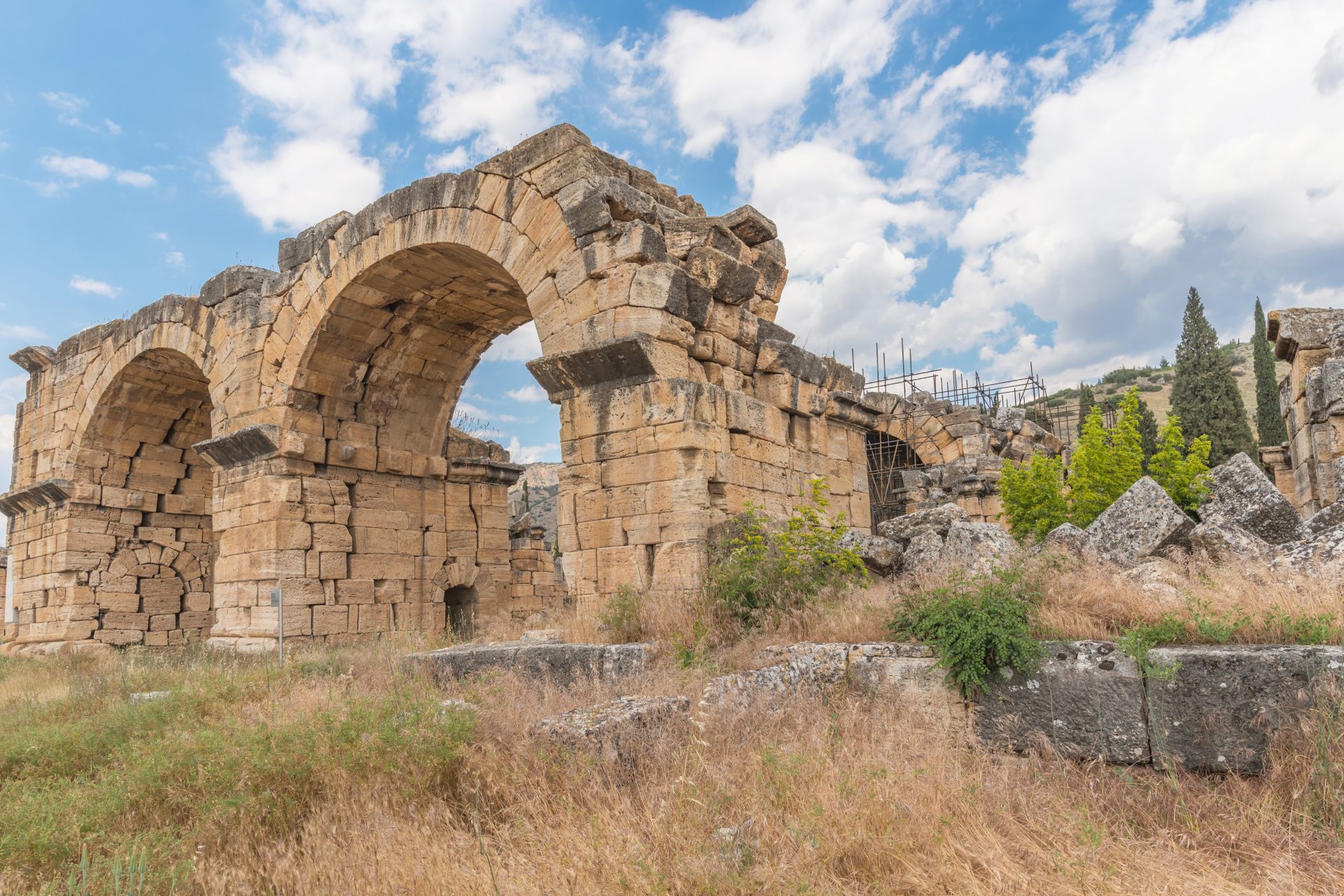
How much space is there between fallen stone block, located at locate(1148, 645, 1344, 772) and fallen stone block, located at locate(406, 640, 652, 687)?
2.99 m

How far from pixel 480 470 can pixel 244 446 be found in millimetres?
3082

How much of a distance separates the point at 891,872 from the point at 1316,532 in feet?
11.2

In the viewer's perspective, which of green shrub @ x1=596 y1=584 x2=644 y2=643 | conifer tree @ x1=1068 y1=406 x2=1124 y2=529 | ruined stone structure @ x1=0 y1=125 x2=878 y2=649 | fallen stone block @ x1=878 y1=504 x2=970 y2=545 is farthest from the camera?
conifer tree @ x1=1068 y1=406 x2=1124 y2=529

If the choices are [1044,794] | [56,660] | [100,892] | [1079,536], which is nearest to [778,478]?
[1079,536]

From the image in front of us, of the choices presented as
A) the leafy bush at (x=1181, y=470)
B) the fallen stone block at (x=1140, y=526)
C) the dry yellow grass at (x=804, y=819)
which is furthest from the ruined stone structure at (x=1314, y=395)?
the dry yellow grass at (x=804, y=819)

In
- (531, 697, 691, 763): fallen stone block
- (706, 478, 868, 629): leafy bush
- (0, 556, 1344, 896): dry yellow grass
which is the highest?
(706, 478, 868, 629): leafy bush

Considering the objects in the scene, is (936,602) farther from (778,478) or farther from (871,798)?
(778,478)

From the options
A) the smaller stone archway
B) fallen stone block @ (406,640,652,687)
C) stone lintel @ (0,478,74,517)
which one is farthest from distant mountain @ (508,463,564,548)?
fallen stone block @ (406,640,652,687)

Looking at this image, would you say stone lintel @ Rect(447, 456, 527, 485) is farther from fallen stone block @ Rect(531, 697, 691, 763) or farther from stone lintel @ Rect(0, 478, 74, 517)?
fallen stone block @ Rect(531, 697, 691, 763)

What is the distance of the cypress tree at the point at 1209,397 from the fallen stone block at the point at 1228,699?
25.3 metres

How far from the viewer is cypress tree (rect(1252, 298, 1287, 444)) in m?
26.0

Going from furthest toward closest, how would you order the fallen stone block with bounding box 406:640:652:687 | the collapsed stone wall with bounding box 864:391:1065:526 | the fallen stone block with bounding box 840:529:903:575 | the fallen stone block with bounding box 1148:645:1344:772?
the collapsed stone wall with bounding box 864:391:1065:526 → the fallen stone block with bounding box 840:529:903:575 → the fallen stone block with bounding box 406:640:652:687 → the fallen stone block with bounding box 1148:645:1344:772

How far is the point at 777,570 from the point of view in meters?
6.26

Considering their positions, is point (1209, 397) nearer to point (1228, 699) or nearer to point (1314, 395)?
point (1314, 395)
